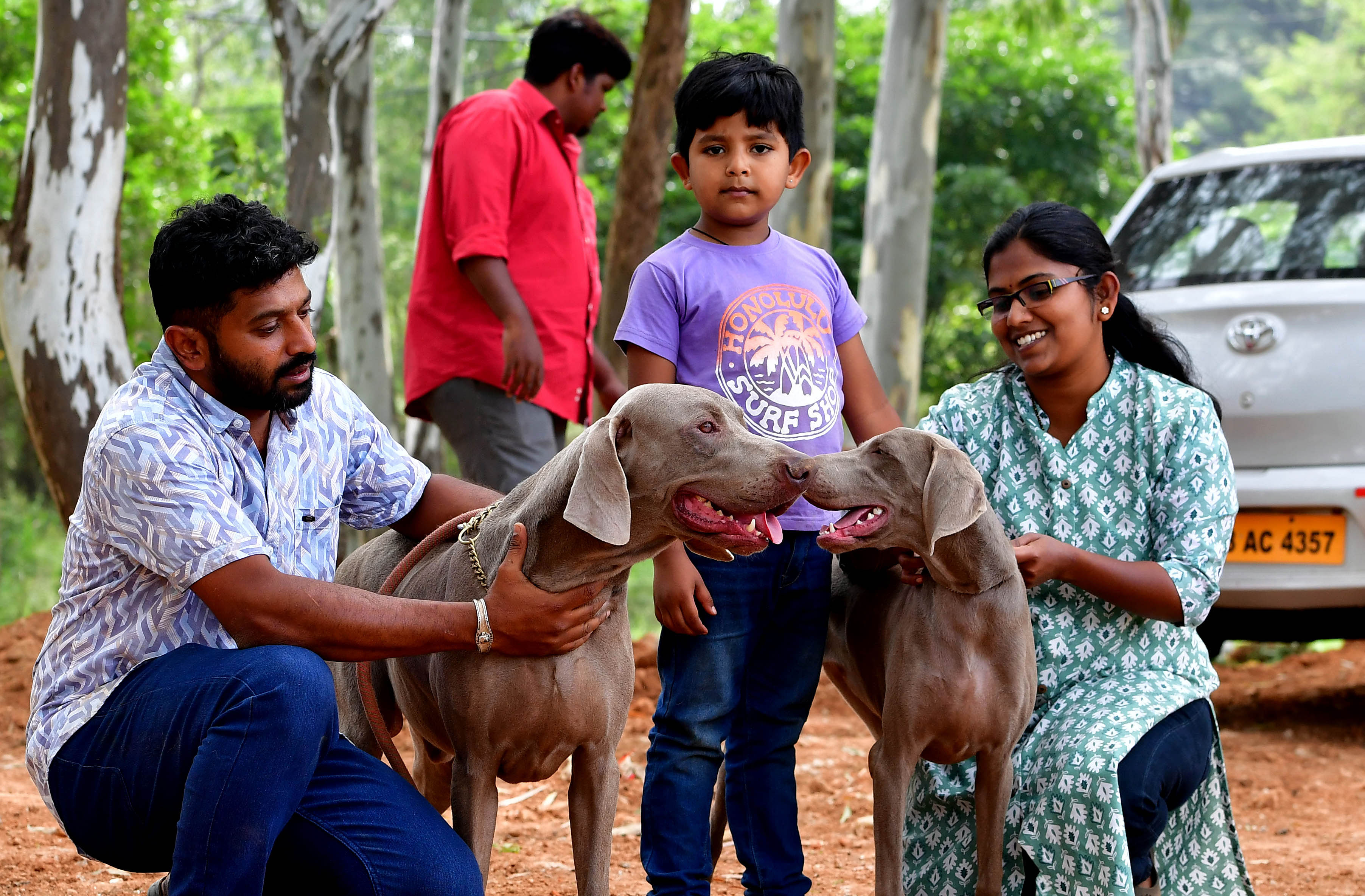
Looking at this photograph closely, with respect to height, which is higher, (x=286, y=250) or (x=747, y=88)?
(x=747, y=88)

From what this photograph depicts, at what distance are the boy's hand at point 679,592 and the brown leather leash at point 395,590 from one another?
46cm

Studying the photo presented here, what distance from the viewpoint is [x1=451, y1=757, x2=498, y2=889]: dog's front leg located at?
3.09 m

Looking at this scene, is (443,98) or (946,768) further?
(443,98)

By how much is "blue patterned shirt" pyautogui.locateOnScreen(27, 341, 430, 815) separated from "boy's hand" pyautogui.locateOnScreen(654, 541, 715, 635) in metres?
0.85

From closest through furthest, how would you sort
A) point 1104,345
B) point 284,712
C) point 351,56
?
1. point 284,712
2. point 1104,345
3. point 351,56

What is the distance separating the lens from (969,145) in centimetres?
2036

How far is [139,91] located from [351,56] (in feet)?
22.7

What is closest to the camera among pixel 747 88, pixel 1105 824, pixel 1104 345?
pixel 1105 824

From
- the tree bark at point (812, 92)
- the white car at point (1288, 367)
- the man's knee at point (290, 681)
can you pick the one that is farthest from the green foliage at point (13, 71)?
the man's knee at point (290, 681)

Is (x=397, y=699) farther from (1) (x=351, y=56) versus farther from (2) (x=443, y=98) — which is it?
(2) (x=443, y=98)

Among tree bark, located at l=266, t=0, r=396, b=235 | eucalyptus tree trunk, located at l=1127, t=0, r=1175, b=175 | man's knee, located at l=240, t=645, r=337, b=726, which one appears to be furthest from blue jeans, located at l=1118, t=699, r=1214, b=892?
eucalyptus tree trunk, located at l=1127, t=0, r=1175, b=175

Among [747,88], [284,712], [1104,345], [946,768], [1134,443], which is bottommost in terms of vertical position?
[946,768]

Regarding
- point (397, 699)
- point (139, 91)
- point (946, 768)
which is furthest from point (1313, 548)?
point (139, 91)

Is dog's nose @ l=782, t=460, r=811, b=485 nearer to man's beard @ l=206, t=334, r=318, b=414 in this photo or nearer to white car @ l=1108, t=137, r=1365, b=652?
man's beard @ l=206, t=334, r=318, b=414
